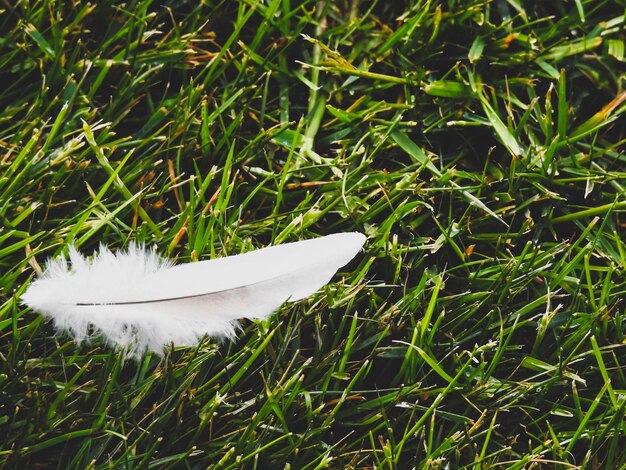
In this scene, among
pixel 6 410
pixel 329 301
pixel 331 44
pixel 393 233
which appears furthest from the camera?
pixel 331 44

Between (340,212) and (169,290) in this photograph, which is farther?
(340,212)

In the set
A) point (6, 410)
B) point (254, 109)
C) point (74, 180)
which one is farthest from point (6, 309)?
point (254, 109)

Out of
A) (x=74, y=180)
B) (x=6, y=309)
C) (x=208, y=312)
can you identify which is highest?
(x=74, y=180)

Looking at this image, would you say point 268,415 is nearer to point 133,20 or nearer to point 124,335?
point 124,335
